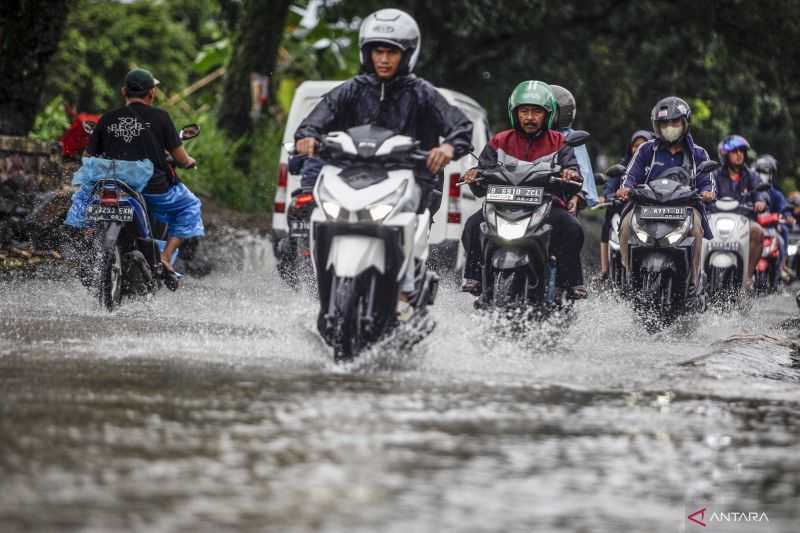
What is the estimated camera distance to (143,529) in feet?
13.3

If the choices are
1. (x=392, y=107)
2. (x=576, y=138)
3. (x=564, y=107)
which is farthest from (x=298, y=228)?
(x=392, y=107)

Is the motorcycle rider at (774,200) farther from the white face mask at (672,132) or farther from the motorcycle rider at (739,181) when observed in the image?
the white face mask at (672,132)

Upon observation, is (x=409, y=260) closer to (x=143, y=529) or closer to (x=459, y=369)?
(x=459, y=369)

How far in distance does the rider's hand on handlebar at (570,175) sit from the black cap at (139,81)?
3245 millimetres

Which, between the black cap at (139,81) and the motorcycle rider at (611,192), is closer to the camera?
the black cap at (139,81)

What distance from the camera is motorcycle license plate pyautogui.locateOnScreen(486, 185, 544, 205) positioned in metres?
9.99

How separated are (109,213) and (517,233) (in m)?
2.86

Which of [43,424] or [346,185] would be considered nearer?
[43,424]

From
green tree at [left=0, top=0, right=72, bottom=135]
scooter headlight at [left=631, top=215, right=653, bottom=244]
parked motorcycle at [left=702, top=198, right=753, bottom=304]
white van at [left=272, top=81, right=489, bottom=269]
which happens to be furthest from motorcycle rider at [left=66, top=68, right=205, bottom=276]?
parked motorcycle at [left=702, top=198, right=753, bottom=304]

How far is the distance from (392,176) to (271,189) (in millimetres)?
13941

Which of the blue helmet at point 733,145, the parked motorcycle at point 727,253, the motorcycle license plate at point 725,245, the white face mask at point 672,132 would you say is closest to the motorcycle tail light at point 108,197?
the white face mask at point 672,132

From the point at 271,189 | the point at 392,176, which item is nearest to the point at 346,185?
the point at 392,176

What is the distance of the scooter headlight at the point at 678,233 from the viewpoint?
11.5 m

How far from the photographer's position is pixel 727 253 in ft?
48.6
